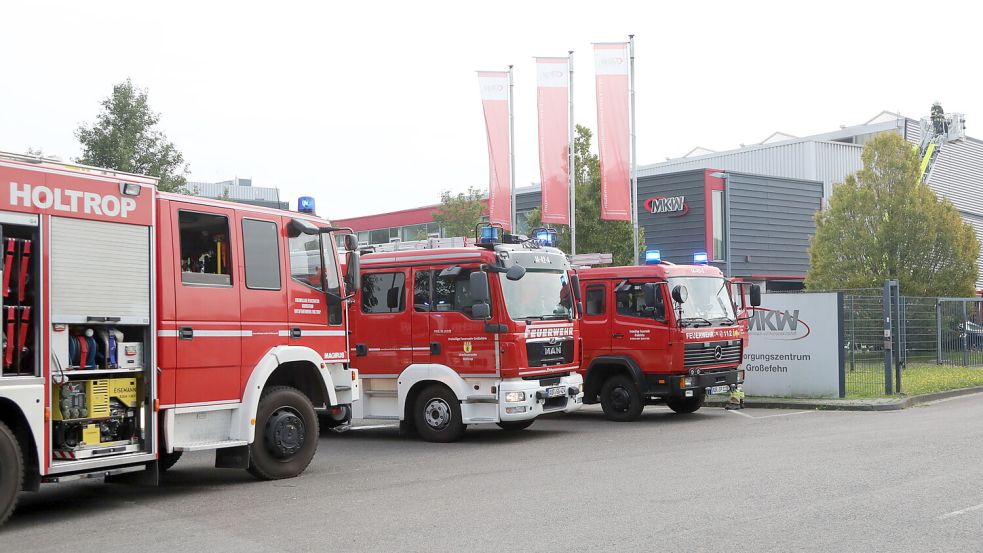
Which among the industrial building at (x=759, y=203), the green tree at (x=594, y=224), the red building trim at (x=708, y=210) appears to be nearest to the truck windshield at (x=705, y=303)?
the green tree at (x=594, y=224)

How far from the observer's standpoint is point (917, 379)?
22047 millimetres

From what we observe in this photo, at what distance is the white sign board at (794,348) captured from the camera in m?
19.1

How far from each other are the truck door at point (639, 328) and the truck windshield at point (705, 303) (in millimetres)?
343

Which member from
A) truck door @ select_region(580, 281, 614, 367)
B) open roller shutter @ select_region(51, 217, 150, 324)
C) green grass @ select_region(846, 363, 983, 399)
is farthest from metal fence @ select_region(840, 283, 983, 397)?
open roller shutter @ select_region(51, 217, 150, 324)

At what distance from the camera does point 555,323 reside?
1433 centimetres

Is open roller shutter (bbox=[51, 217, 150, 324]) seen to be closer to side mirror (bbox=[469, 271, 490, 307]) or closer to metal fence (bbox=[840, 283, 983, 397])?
side mirror (bbox=[469, 271, 490, 307])

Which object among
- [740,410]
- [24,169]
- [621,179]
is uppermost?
[621,179]

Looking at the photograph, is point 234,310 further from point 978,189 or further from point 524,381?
point 978,189

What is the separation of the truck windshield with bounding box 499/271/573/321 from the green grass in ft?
24.8

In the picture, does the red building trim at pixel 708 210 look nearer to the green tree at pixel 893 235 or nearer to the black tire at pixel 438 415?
the green tree at pixel 893 235

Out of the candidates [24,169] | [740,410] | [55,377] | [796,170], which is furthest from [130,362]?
[796,170]

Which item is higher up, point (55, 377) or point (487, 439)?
point (55, 377)

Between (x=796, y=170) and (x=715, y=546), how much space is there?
4259cm

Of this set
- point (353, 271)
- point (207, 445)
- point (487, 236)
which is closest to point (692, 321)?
point (487, 236)
